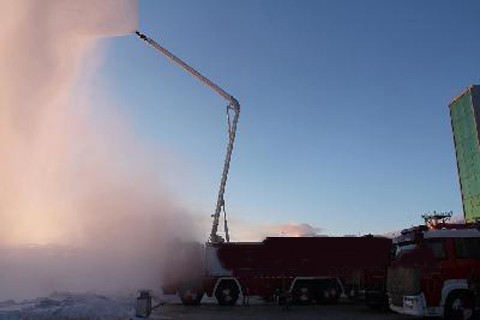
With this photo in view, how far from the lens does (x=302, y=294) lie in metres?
23.7

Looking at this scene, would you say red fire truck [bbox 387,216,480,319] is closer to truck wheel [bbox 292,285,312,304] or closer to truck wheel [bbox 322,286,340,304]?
truck wheel [bbox 322,286,340,304]

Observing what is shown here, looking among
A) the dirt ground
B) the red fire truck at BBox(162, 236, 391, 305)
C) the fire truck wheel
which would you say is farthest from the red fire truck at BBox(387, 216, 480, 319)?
the red fire truck at BBox(162, 236, 391, 305)

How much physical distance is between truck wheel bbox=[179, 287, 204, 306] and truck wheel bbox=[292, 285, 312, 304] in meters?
4.42

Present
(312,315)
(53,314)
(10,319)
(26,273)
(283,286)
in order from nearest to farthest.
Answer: (10,319)
(53,314)
(312,315)
(283,286)
(26,273)

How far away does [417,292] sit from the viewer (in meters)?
14.1

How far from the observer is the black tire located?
2361 centimetres

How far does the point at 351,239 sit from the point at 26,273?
31.4m

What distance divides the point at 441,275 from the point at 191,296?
43.2 feet

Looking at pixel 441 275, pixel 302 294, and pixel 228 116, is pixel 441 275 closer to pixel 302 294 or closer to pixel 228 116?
pixel 302 294

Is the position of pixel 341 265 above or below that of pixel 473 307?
above

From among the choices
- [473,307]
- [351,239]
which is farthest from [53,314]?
[351,239]

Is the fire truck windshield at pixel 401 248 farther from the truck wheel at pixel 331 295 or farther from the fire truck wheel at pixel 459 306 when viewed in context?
the truck wheel at pixel 331 295

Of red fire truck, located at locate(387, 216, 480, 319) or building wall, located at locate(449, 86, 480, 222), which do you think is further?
building wall, located at locate(449, 86, 480, 222)

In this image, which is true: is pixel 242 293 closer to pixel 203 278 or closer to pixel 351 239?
A: pixel 203 278
